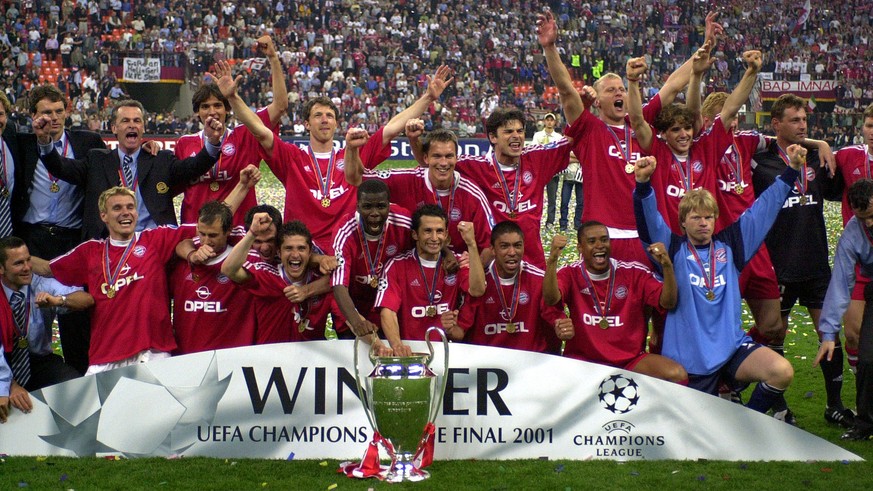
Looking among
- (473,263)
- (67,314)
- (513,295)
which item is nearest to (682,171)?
(513,295)

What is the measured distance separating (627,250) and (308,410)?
2358 millimetres

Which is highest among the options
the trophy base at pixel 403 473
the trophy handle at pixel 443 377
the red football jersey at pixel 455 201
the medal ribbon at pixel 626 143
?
the medal ribbon at pixel 626 143

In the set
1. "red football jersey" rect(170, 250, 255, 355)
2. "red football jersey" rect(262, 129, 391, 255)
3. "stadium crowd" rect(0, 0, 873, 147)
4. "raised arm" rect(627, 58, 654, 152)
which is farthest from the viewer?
"stadium crowd" rect(0, 0, 873, 147)

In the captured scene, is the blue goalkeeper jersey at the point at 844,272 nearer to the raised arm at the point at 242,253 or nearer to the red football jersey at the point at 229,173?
the raised arm at the point at 242,253

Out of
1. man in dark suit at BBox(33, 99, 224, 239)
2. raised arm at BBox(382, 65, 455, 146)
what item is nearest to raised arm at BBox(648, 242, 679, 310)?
raised arm at BBox(382, 65, 455, 146)

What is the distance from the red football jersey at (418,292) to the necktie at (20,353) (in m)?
2.20

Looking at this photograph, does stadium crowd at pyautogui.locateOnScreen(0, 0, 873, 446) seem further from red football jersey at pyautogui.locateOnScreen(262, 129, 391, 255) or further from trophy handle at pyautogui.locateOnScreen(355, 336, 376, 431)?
trophy handle at pyautogui.locateOnScreen(355, 336, 376, 431)

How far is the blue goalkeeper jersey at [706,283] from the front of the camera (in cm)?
555

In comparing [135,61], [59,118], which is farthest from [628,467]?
[135,61]

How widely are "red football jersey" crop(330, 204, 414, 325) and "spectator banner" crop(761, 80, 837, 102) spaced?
31.5m

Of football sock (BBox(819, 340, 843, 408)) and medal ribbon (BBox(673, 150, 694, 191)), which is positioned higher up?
medal ribbon (BBox(673, 150, 694, 191))

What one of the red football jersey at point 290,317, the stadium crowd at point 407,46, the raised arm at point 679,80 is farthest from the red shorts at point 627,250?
the stadium crowd at point 407,46

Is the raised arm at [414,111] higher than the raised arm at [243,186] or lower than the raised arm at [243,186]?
higher

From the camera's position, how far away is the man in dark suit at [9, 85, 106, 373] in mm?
6660
